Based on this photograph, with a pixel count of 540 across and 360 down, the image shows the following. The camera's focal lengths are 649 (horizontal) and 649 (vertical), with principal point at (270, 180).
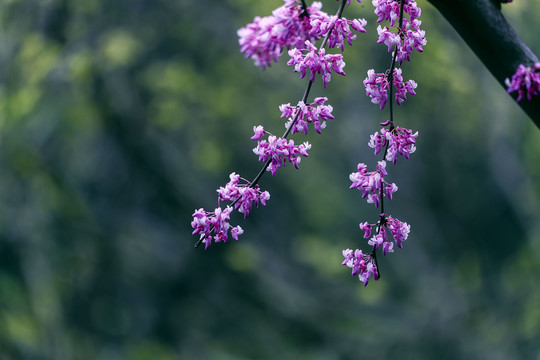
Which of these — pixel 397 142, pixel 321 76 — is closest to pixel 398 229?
pixel 397 142

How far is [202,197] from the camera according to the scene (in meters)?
9.40

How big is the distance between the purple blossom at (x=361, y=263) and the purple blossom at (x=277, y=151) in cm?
42

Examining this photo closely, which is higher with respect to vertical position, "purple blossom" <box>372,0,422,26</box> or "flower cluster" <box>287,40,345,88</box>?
"purple blossom" <box>372,0,422,26</box>

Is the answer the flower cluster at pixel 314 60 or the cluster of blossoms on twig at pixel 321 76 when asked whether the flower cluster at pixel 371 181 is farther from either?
the flower cluster at pixel 314 60

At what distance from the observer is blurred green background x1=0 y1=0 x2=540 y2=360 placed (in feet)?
27.6

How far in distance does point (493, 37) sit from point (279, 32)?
77cm

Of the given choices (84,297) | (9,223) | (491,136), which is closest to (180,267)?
(84,297)

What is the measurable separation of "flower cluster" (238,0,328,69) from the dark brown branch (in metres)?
0.48

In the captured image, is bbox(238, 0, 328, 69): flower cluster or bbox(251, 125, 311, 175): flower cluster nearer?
bbox(238, 0, 328, 69): flower cluster

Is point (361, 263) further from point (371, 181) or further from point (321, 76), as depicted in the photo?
point (321, 76)

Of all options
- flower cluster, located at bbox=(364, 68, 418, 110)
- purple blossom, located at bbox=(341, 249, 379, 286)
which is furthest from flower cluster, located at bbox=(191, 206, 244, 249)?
flower cluster, located at bbox=(364, 68, 418, 110)

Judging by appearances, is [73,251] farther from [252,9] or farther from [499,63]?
[499,63]

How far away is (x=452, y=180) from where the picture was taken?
11688mm

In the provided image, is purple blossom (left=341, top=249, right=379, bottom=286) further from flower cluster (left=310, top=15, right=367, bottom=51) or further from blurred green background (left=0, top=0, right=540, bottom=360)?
blurred green background (left=0, top=0, right=540, bottom=360)
